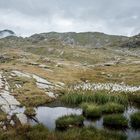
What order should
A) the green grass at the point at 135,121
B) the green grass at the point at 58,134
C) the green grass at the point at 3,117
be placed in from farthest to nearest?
the green grass at the point at 3,117, the green grass at the point at 135,121, the green grass at the point at 58,134

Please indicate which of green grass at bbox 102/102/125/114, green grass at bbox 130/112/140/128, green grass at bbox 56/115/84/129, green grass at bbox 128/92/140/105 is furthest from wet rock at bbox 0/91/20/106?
green grass at bbox 130/112/140/128

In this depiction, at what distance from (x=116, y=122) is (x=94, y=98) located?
37.4 ft

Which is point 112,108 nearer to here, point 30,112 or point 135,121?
point 135,121

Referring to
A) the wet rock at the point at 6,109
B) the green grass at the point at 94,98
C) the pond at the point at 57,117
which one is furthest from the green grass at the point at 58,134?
the green grass at the point at 94,98

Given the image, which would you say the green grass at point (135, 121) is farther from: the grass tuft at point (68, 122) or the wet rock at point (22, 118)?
the wet rock at point (22, 118)

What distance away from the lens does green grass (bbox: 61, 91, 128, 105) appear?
40.7 metres

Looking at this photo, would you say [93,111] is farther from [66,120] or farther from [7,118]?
[7,118]

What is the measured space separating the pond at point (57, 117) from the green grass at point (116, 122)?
59 cm

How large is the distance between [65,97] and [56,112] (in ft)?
21.3

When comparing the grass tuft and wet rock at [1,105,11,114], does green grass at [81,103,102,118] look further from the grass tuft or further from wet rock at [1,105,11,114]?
wet rock at [1,105,11,114]

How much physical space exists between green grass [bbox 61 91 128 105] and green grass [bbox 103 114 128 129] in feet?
30.0

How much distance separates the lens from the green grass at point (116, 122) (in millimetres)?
29947

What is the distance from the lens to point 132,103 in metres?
41.4

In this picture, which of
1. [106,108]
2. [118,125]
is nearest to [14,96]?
[106,108]
